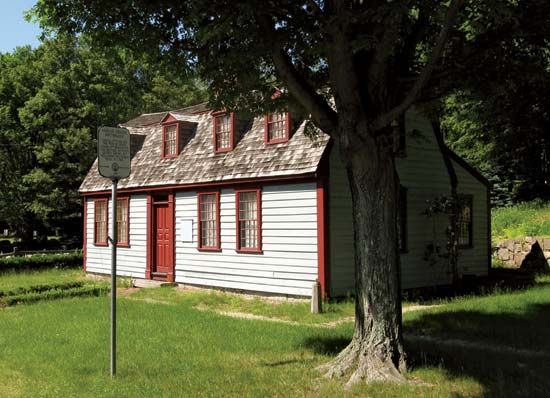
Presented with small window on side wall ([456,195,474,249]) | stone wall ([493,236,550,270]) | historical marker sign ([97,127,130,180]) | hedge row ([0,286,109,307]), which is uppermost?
historical marker sign ([97,127,130,180])

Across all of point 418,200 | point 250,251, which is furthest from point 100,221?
point 418,200

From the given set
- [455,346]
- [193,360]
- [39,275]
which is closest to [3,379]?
[193,360]

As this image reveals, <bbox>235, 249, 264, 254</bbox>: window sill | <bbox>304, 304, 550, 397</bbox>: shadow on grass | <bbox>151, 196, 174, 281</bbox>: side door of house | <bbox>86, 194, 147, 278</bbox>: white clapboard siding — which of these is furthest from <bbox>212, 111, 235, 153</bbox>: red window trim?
<bbox>304, 304, 550, 397</bbox>: shadow on grass

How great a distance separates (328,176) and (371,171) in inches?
273

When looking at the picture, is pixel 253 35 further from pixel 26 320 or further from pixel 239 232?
pixel 239 232

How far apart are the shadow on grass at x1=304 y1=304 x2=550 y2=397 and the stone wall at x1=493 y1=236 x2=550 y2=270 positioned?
793cm

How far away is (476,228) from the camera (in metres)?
19.1

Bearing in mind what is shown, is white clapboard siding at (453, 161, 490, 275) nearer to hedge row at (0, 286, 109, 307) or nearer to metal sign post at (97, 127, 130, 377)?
hedge row at (0, 286, 109, 307)

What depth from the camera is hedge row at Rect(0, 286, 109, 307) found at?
15336 mm

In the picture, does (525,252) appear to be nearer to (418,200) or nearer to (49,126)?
(418,200)

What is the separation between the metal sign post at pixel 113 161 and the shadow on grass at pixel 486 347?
306 cm

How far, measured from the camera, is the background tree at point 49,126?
1340 inches

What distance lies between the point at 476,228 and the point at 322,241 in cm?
745

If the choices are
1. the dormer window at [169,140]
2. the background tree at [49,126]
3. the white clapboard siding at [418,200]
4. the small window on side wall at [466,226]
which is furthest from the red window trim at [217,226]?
the background tree at [49,126]
